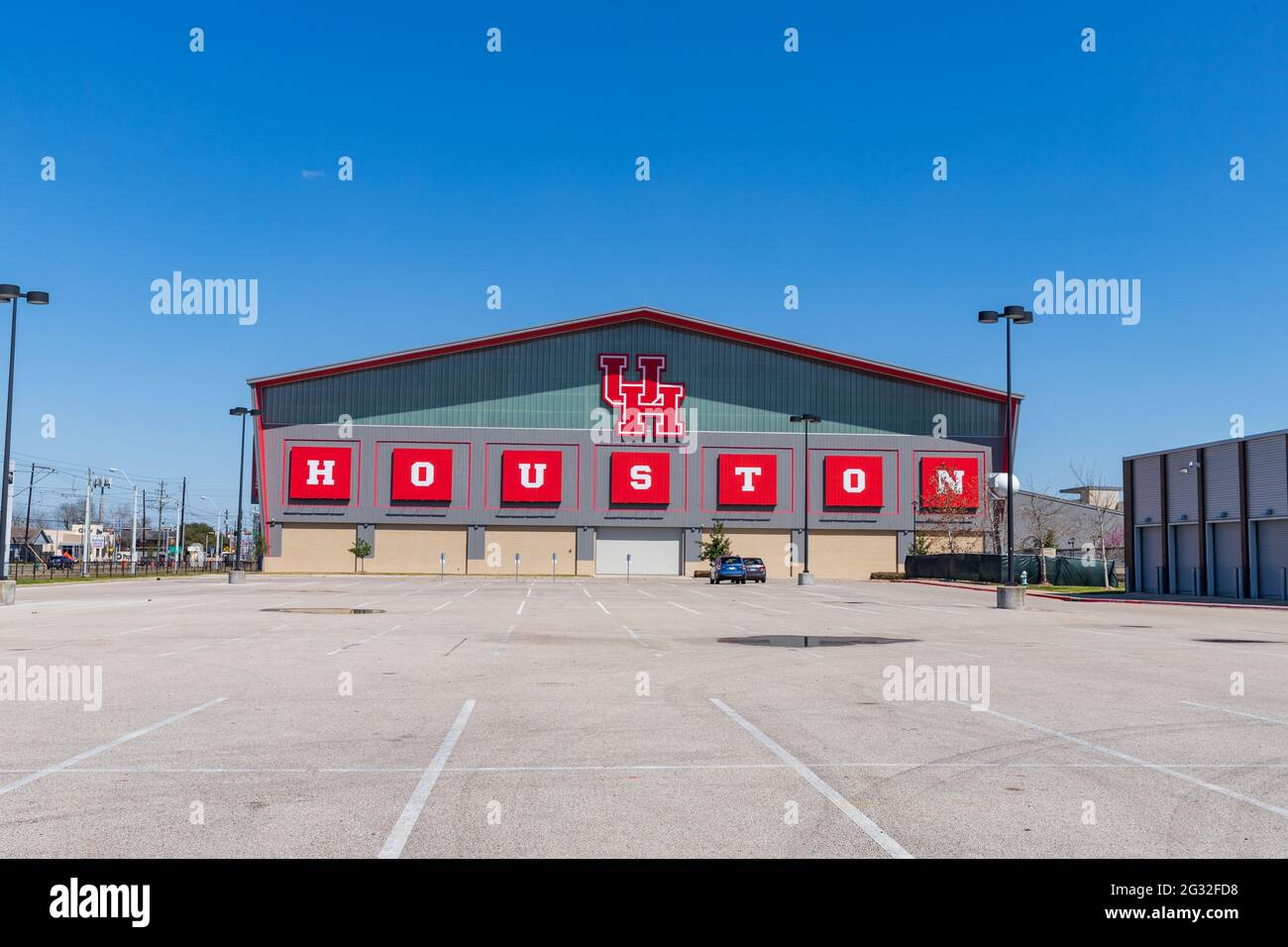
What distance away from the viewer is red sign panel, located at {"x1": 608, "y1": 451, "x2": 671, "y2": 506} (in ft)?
237

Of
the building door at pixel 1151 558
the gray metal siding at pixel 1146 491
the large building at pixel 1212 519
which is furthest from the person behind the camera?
the gray metal siding at pixel 1146 491

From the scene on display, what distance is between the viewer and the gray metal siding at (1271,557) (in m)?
40.9

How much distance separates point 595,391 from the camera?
240 ft

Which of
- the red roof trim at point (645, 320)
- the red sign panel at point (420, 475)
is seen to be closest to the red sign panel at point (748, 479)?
the red roof trim at point (645, 320)

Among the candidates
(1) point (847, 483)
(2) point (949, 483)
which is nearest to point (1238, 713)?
(1) point (847, 483)

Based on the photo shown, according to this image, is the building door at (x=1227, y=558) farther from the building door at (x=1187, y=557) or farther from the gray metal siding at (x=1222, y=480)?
the building door at (x=1187, y=557)

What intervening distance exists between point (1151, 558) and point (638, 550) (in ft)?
109

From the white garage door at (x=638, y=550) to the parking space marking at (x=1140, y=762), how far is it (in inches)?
2421

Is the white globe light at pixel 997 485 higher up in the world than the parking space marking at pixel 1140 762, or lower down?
higher up

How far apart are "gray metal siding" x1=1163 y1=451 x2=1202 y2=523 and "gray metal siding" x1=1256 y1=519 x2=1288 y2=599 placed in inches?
159

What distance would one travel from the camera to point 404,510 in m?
72.0
